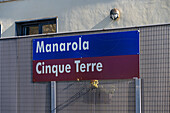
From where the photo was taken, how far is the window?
8414mm

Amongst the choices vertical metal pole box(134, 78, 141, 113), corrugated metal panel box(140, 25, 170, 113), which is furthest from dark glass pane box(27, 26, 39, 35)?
vertical metal pole box(134, 78, 141, 113)

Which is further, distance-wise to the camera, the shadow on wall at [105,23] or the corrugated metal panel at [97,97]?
the shadow on wall at [105,23]

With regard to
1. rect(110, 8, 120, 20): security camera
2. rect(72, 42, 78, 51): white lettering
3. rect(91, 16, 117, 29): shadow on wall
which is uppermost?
rect(110, 8, 120, 20): security camera

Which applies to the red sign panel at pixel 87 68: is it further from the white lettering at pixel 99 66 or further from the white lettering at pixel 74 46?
the white lettering at pixel 74 46

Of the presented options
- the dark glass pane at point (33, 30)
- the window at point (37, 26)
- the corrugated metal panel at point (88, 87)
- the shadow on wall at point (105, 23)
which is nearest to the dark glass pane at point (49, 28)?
the window at point (37, 26)

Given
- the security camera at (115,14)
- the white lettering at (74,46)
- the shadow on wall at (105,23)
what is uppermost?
the security camera at (115,14)

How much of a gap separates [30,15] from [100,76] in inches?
188

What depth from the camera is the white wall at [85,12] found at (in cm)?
715

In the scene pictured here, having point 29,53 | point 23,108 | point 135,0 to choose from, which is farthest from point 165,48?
point 135,0

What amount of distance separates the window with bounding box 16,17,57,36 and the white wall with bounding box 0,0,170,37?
16 centimetres

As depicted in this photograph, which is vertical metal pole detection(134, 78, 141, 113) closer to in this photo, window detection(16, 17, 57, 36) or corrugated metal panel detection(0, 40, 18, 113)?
corrugated metal panel detection(0, 40, 18, 113)

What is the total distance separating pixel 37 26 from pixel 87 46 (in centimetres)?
434

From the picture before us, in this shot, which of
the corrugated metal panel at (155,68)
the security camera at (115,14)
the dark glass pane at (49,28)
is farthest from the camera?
the dark glass pane at (49,28)

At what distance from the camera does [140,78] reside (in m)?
4.31
